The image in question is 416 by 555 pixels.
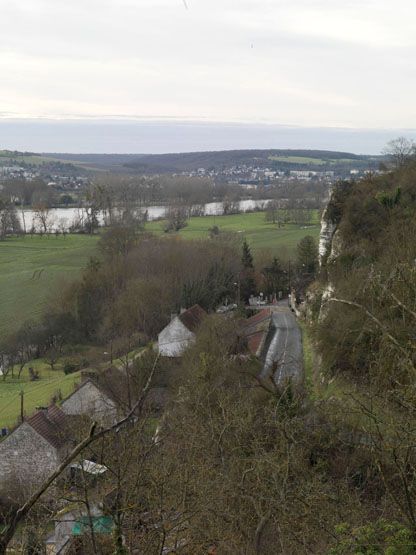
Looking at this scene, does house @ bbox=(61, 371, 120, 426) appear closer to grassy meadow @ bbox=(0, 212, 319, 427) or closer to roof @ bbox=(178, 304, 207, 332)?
grassy meadow @ bbox=(0, 212, 319, 427)

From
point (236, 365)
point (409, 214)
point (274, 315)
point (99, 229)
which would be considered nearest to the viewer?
point (236, 365)

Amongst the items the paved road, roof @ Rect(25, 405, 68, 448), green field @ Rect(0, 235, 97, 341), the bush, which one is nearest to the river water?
green field @ Rect(0, 235, 97, 341)

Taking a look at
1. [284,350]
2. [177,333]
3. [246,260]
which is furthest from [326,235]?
[246,260]

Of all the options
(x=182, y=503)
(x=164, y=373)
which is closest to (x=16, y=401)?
(x=164, y=373)

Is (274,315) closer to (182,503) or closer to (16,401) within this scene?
(16,401)

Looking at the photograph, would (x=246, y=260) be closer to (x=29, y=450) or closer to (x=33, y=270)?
(x=33, y=270)
